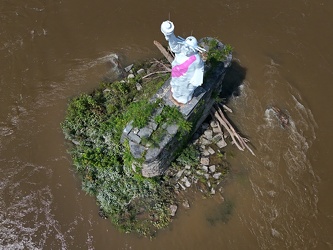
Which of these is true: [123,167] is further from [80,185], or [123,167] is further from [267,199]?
[267,199]

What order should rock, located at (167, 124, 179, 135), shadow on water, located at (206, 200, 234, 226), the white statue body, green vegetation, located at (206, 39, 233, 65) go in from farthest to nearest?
1. shadow on water, located at (206, 200, 234, 226)
2. green vegetation, located at (206, 39, 233, 65)
3. rock, located at (167, 124, 179, 135)
4. the white statue body

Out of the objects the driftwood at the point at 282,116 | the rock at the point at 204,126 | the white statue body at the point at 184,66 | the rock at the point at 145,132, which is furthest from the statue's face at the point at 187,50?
the driftwood at the point at 282,116

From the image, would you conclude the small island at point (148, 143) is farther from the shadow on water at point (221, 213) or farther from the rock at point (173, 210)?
the shadow on water at point (221, 213)

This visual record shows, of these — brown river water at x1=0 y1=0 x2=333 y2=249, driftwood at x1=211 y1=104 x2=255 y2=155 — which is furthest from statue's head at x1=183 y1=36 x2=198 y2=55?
brown river water at x1=0 y1=0 x2=333 y2=249

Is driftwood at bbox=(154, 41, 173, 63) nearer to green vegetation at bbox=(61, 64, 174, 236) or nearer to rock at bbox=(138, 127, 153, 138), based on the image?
green vegetation at bbox=(61, 64, 174, 236)

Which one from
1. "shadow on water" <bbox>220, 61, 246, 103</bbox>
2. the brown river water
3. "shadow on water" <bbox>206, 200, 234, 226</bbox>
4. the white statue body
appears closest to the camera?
the white statue body

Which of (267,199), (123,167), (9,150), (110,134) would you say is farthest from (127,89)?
(267,199)
